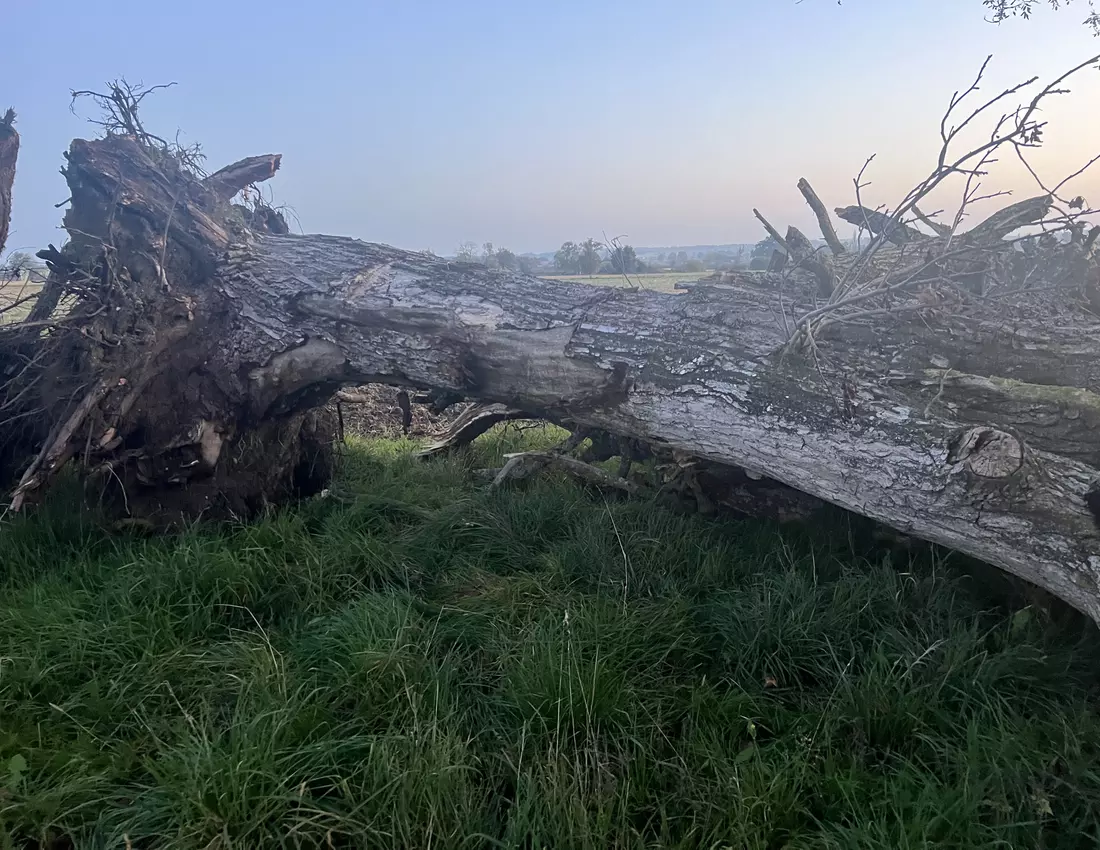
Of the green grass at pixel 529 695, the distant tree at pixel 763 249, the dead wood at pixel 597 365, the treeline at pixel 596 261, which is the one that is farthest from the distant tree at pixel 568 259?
the green grass at pixel 529 695

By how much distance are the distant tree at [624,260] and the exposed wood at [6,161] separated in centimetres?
344

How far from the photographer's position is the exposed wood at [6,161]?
4.08 meters

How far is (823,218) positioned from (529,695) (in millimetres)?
3707

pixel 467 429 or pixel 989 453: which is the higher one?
pixel 989 453

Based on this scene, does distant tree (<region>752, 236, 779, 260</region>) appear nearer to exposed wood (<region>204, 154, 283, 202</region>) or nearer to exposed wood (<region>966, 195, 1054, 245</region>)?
exposed wood (<region>966, 195, 1054, 245</region>)

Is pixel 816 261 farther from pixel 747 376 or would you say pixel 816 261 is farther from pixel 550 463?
pixel 550 463

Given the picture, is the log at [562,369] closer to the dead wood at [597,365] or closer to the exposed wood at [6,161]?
the dead wood at [597,365]

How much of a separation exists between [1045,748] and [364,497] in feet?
10.2

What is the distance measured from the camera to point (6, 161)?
409 cm

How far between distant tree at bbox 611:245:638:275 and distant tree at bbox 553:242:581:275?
1.40 m

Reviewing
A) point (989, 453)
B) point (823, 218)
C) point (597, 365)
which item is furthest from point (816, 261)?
point (989, 453)

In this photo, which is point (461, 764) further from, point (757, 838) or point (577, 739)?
point (757, 838)

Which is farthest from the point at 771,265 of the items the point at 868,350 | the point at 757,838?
the point at 757,838

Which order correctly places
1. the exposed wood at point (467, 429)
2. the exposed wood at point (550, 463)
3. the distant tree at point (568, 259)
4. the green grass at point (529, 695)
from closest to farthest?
the green grass at point (529, 695)
the exposed wood at point (550, 463)
the exposed wood at point (467, 429)
the distant tree at point (568, 259)
